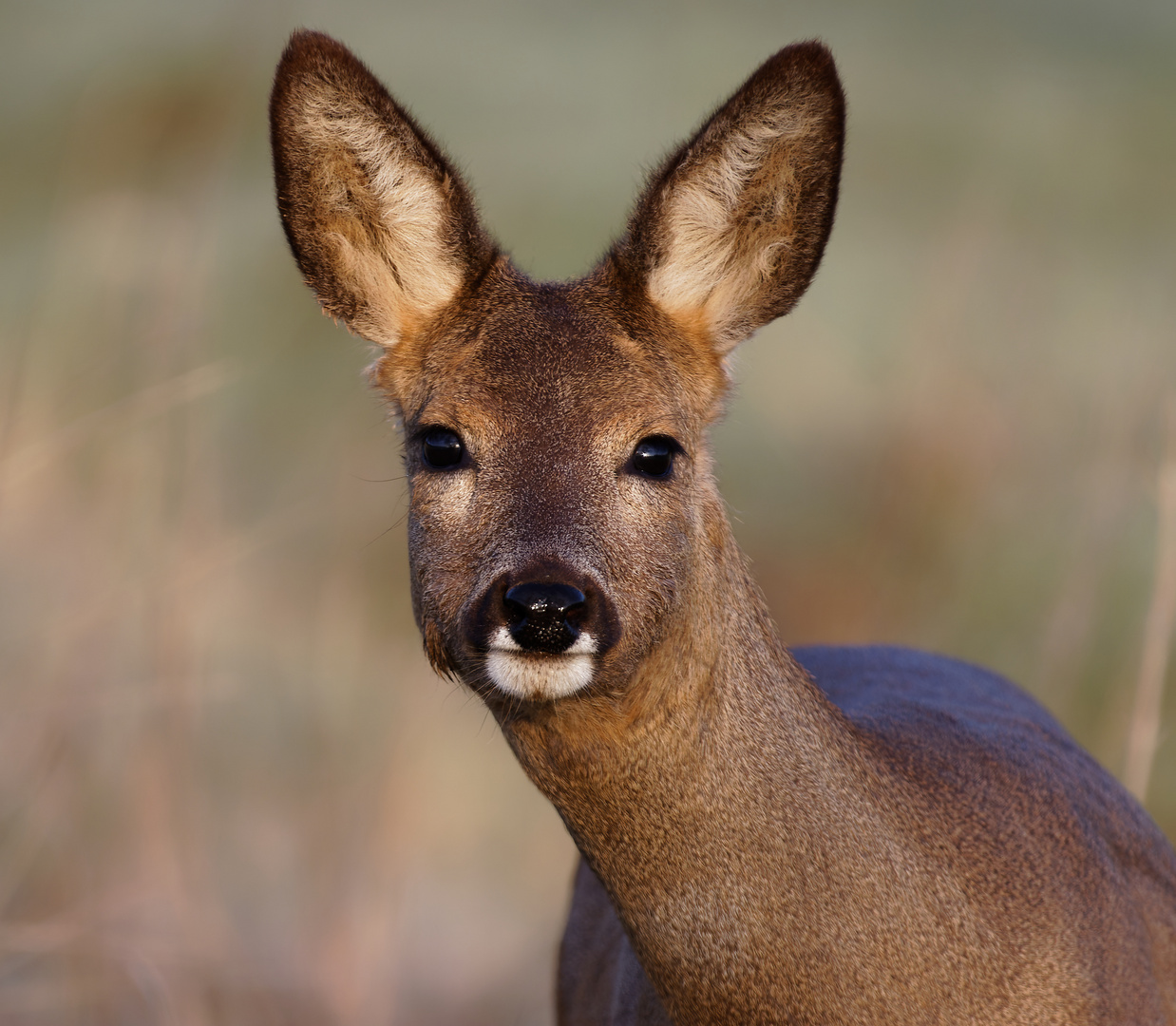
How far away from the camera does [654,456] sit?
3625 mm

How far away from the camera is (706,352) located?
4016 millimetres

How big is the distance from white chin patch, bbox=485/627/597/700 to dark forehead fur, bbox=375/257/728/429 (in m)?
0.58

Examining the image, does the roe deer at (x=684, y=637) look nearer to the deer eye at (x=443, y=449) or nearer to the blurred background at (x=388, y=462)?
the deer eye at (x=443, y=449)

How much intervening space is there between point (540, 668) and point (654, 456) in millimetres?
630

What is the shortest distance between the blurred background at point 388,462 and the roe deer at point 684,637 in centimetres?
37

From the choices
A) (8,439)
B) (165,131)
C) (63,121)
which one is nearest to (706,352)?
(8,439)

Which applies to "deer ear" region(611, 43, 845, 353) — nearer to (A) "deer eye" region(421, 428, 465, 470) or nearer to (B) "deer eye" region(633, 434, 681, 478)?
(B) "deer eye" region(633, 434, 681, 478)

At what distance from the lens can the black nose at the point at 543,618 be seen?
124 inches

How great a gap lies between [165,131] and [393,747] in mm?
2609

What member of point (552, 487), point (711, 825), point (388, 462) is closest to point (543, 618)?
point (552, 487)

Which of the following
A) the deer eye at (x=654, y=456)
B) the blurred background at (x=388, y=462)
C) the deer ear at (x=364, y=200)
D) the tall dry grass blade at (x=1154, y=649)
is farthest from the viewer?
the blurred background at (x=388, y=462)

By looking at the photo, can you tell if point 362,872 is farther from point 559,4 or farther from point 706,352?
point 559,4

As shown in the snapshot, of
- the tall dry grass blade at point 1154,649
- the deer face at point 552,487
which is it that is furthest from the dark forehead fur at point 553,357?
the tall dry grass blade at point 1154,649

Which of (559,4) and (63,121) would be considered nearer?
(63,121)
